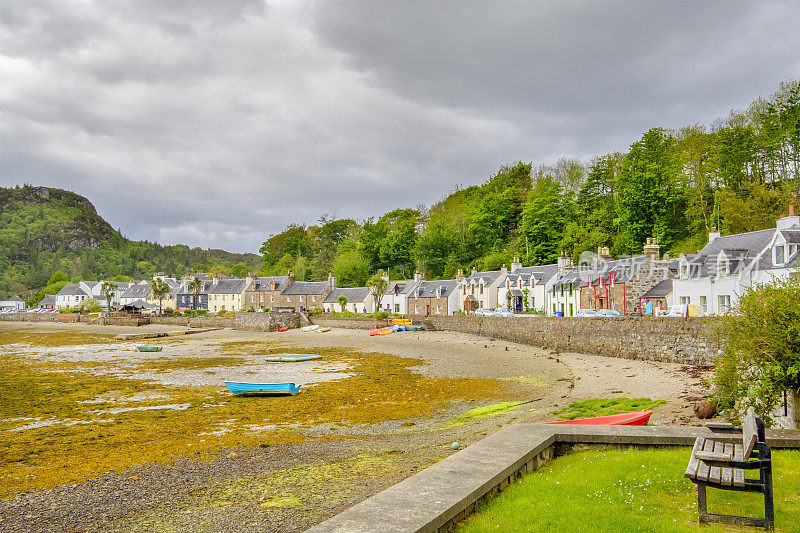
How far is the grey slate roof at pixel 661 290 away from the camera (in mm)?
40281

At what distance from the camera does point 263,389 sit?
21594 mm

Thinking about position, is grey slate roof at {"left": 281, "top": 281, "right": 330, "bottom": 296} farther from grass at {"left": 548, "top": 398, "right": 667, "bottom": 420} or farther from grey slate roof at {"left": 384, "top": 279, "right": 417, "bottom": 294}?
grass at {"left": 548, "top": 398, "right": 667, "bottom": 420}

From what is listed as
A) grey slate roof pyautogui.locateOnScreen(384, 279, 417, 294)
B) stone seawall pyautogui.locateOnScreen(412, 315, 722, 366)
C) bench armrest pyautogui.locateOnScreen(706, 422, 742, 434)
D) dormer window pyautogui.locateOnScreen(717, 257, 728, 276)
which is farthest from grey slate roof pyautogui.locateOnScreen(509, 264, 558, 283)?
bench armrest pyautogui.locateOnScreen(706, 422, 742, 434)

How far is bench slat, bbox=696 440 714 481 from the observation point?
17.4 ft

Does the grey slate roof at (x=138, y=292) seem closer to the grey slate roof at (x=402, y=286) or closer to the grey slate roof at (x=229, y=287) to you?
the grey slate roof at (x=229, y=287)

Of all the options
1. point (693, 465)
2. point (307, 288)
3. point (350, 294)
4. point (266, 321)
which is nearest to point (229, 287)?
point (307, 288)

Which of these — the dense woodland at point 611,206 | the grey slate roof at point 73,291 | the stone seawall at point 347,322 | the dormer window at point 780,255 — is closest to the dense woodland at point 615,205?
the dense woodland at point 611,206

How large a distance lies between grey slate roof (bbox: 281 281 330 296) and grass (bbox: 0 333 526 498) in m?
63.9

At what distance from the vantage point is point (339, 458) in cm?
1164

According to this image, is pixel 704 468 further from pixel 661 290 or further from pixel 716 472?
pixel 661 290

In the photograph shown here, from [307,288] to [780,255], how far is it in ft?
255

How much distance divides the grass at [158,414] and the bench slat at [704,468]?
34.7ft

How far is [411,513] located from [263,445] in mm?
9034

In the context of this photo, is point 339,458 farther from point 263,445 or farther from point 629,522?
point 629,522
